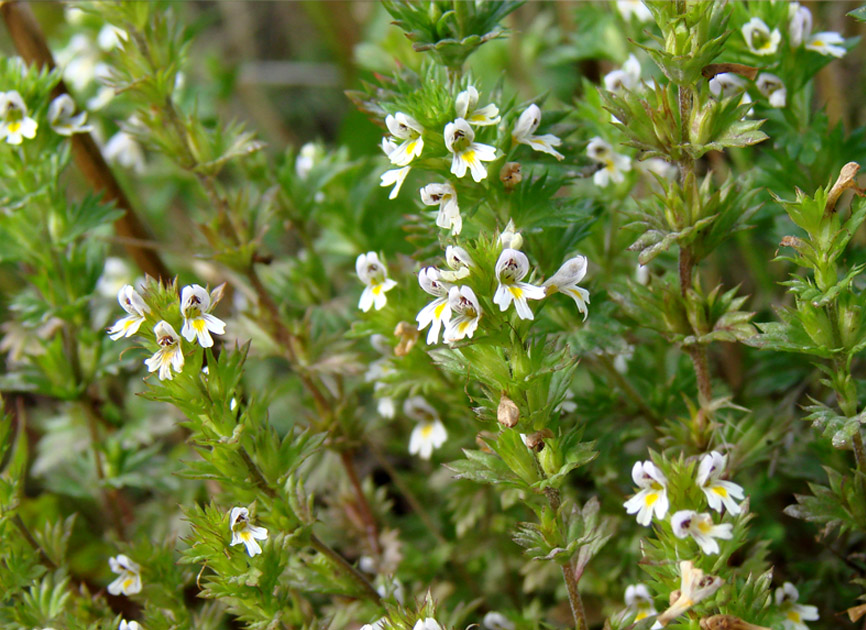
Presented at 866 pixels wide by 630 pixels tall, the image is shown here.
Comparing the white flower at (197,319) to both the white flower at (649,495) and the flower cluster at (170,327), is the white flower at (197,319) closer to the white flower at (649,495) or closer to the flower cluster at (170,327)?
the flower cluster at (170,327)

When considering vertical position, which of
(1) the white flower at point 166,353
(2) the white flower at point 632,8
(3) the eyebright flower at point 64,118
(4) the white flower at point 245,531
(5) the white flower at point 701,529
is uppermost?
(3) the eyebright flower at point 64,118

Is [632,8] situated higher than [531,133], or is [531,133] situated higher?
[531,133]

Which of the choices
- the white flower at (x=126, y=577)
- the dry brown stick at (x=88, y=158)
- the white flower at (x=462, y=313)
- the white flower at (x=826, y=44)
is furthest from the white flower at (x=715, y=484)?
the dry brown stick at (x=88, y=158)

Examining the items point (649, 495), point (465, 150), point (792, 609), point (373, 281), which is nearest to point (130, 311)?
point (373, 281)

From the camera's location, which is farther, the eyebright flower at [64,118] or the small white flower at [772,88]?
the eyebright flower at [64,118]

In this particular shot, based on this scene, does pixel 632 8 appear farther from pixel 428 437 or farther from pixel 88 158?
pixel 88 158
